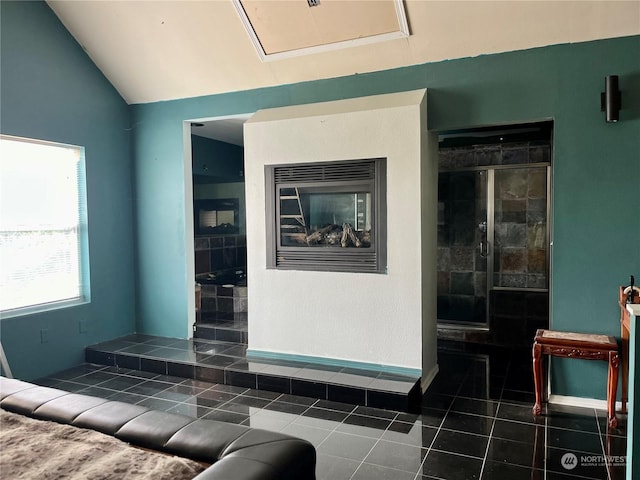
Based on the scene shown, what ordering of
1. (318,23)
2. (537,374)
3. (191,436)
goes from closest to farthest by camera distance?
(191,436), (537,374), (318,23)

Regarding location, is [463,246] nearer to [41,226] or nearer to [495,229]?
[495,229]

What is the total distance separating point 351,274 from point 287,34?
6.17ft

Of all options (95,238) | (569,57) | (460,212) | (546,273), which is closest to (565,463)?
(569,57)

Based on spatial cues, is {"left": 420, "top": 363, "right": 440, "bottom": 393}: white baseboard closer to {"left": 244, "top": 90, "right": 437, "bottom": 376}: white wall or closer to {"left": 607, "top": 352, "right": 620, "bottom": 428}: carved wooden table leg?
{"left": 244, "top": 90, "right": 437, "bottom": 376}: white wall

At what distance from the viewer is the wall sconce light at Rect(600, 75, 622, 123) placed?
9.90ft

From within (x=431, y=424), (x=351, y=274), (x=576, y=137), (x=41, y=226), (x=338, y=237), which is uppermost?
(x=576, y=137)

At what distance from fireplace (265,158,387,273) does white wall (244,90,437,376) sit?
0.22ft

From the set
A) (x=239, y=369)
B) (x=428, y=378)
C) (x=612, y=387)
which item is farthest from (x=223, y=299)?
(x=612, y=387)

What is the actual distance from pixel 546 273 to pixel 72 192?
4831 millimetres

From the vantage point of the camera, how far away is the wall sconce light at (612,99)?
9.90 ft

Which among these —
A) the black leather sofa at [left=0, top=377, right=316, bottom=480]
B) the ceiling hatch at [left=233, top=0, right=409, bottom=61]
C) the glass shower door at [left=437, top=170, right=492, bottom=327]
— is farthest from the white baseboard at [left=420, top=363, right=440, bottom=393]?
the ceiling hatch at [left=233, top=0, right=409, bottom=61]

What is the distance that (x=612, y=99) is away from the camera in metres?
3.03

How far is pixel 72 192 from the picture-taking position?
170 inches

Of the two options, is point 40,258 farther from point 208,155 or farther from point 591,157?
point 591,157
